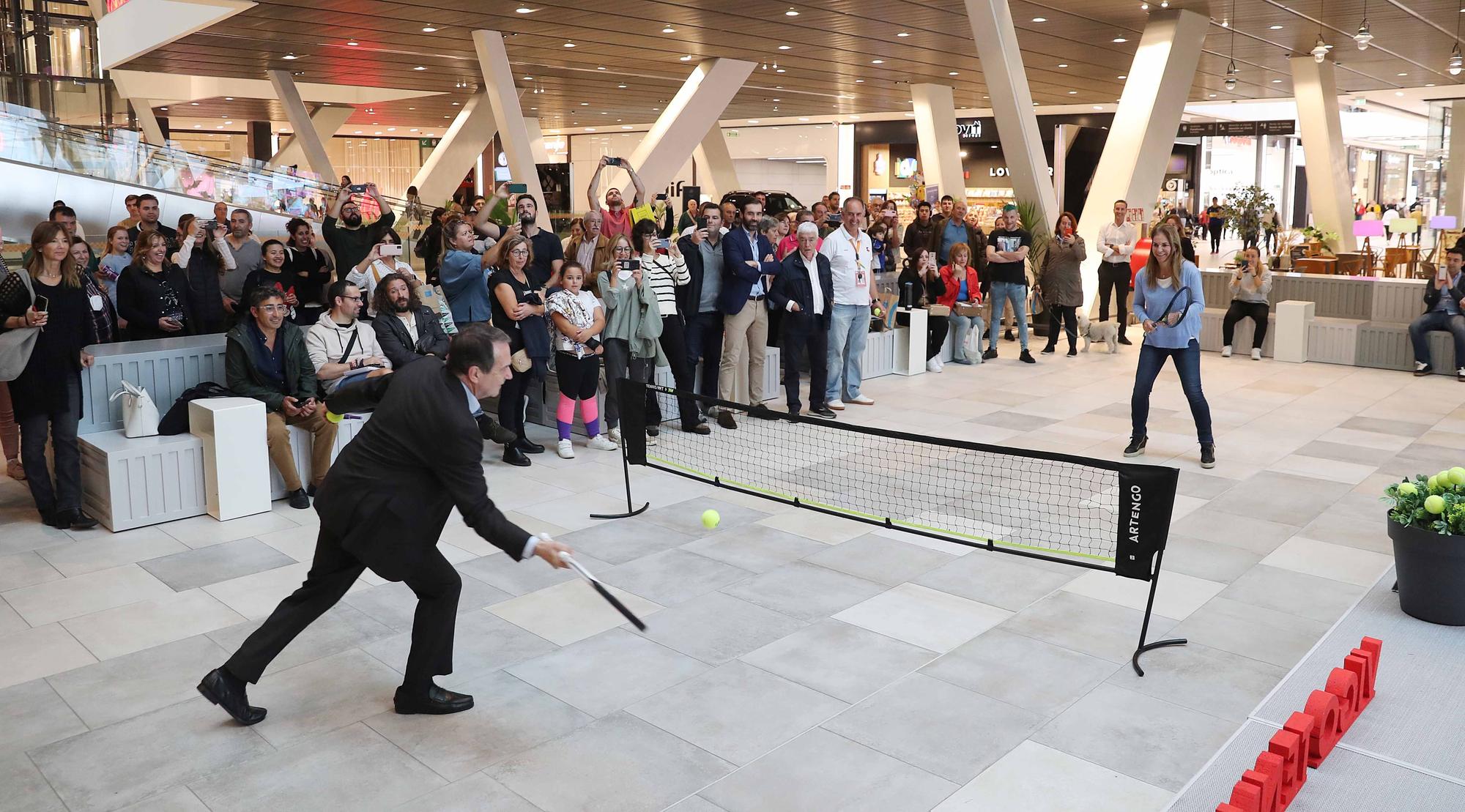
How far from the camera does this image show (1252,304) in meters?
13.2

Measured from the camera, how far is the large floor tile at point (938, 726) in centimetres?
389

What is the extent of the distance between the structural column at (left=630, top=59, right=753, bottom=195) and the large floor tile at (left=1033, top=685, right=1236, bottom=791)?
17111 millimetres

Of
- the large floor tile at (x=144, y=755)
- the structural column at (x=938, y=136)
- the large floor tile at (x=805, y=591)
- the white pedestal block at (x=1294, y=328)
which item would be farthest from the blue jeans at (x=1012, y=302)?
the structural column at (x=938, y=136)

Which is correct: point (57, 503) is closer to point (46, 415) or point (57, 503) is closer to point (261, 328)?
point (46, 415)

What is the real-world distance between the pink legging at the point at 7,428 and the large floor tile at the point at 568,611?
414 cm

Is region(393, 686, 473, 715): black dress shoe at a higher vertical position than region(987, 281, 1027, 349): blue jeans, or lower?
lower

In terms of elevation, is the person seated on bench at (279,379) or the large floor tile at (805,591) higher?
the person seated on bench at (279,379)

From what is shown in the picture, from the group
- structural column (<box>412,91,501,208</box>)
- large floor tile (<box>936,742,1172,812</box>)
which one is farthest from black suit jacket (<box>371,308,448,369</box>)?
structural column (<box>412,91,501,208</box>)

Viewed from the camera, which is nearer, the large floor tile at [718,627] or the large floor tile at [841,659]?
the large floor tile at [841,659]

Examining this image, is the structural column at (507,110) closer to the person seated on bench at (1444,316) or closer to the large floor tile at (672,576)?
the person seated on bench at (1444,316)

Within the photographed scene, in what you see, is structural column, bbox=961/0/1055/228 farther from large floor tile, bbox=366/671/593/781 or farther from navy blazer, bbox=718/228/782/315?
large floor tile, bbox=366/671/593/781

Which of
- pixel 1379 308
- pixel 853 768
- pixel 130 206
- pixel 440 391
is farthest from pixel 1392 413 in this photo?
Result: pixel 130 206

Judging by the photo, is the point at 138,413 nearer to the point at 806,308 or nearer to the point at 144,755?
the point at 144,755

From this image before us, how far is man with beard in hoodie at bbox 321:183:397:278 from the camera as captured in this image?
949 cm
